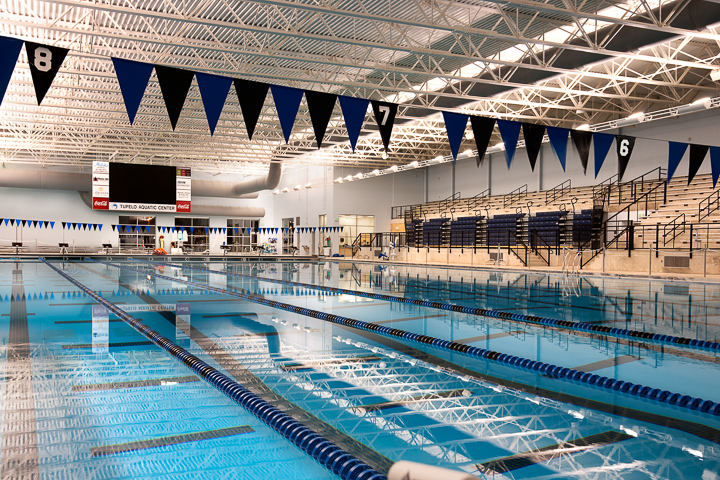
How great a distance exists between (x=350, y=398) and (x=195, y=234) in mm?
31262

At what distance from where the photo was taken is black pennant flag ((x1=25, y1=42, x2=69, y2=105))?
600 cm

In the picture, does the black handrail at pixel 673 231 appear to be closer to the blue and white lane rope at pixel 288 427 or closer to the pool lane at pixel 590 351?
the pool lane at pixel 590 351

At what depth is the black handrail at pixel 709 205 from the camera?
50.4 feet

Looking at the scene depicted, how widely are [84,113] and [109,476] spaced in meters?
20.2

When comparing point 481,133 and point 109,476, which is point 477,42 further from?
point 109,476

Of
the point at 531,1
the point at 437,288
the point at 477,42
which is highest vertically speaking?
the point at 477,42

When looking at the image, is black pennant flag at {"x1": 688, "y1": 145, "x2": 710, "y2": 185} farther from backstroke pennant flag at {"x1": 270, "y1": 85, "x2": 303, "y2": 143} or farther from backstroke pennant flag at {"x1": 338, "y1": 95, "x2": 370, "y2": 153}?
backstroke pennant flag at {"x1": 270, "y1": 85, "x2": 303, "y2": 143}

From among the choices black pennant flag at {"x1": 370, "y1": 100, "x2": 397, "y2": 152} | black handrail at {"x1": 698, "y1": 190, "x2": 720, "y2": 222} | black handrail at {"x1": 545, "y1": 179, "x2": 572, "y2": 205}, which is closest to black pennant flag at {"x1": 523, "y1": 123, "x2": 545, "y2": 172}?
black pennant flag at {"x1": 370, "y1": 100, "x2": 397, "y2": 152}

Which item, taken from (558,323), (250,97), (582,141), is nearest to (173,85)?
(250,97)

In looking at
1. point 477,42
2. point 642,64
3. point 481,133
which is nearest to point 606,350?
point 481,133

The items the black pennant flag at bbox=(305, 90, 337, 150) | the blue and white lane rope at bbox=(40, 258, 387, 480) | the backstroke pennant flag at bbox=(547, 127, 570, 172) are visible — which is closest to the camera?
the blue and white lane rope at bbox=(40, 258, 387, 480)

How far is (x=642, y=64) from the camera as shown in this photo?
1516 cm

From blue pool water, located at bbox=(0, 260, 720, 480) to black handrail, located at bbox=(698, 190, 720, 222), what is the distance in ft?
35.4

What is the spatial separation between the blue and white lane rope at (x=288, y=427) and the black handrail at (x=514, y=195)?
2098 cm
